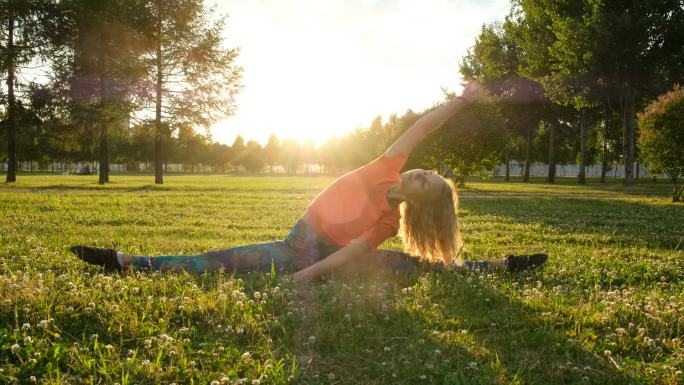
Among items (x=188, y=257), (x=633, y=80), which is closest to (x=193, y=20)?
(x=633, y=80)

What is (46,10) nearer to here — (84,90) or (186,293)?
(84,90)

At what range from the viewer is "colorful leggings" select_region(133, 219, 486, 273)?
23.4 ft

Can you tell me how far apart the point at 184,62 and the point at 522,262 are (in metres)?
44.7

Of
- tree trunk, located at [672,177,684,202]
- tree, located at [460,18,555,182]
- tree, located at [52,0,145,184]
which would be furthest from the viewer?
tree, located at [460,18,555,182]

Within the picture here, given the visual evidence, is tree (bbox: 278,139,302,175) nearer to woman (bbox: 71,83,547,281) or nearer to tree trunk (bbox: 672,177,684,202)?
tree trunk (bbox: 672,177,684,202)

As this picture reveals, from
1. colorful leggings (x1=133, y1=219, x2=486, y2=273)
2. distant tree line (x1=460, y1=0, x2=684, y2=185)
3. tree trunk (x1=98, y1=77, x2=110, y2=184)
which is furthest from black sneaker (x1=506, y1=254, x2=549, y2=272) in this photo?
tree trunk (x1=98, y1=77, x2=110, y2=184)

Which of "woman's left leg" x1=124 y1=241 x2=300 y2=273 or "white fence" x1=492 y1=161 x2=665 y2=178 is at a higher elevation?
"white fence" x1=492 y1=161 x2=665 y2=178

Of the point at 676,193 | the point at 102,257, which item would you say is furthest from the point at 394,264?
the point at 676,193

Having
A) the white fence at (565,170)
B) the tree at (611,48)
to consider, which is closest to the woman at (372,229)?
the tree at (611,48)

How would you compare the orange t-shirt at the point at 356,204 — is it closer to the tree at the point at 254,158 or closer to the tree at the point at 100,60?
the tree at the point at 100,60

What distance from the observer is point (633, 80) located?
44688 mm

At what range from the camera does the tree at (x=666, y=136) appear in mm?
26672

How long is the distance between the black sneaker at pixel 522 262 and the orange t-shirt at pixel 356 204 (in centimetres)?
222

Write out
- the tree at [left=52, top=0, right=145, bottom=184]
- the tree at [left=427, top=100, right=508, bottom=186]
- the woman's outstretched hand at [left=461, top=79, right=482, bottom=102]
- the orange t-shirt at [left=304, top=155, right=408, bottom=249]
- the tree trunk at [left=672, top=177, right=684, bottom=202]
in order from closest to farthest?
the orange t-shirt at [left=304, top=155, right=408, bottom=249], the woman's outstretched hand at [left=461, top=79, right=482, bottom=102], the tree trunk at [left=672, top=177, right=684, bottom=202], the tree at [left=427, top=100, right=508, bottom=186], the tree at [left=52, top=0, right=145, bottom=184]
